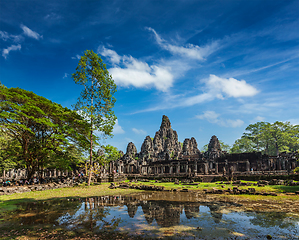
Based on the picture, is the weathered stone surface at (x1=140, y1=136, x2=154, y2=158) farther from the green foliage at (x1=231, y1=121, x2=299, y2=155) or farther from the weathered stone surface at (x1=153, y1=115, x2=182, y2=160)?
the green foliage at (x1=231, y1=121, x2=299, y2=155)

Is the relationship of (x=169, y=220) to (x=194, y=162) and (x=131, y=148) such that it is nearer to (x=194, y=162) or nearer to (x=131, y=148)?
(x=194, y=162)

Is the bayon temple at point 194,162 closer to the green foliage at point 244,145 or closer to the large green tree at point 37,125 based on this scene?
the green foliage at point 244,145

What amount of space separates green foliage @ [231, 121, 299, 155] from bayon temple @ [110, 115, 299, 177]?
16413 millimetres

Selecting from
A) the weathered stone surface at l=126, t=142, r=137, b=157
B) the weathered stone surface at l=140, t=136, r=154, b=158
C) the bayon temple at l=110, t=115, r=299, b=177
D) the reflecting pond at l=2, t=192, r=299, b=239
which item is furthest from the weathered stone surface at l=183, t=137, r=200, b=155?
the reflecting pond at l=2, t=192, r=299, b=239

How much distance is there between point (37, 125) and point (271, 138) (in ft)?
220

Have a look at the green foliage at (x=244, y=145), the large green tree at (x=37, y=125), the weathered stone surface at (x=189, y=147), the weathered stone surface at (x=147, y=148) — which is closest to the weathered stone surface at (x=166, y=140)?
the weathered stone surface at (x=147, y=148)

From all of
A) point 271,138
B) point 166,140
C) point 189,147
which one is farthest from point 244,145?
point 166,140

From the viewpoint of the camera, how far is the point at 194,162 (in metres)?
41.2

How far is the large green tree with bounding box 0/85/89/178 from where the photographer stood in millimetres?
18531

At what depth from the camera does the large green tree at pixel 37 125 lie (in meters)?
18.5

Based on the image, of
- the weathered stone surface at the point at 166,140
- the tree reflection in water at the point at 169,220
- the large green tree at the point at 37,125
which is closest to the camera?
the tree reflection in water at the point at 169,220

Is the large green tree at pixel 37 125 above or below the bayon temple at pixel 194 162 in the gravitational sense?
above

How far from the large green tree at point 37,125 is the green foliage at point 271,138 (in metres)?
59.7

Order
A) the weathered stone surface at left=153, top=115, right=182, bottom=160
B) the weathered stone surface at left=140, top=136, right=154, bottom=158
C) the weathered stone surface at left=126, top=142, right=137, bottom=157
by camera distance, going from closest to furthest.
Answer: the weathered stone surface at left=140, top=136, right=154, bottom=158 < the weathered stone surface at left=126, top=142, right=137, bottom=157 < the weathered stone surface at left=153, top=115, right=182, bottom=160
